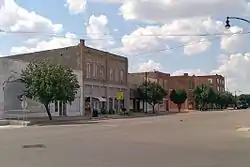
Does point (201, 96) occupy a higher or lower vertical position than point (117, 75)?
lower

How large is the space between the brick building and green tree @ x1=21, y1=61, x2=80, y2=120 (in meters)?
40.3

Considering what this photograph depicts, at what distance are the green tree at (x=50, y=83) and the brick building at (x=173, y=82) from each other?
40276 mm

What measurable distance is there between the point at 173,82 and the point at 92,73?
2881 inches

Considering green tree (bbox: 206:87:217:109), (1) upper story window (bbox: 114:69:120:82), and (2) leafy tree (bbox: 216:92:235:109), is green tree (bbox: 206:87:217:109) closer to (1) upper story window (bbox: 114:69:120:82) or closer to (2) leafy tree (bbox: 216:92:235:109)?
(2) leafy tree (bbox: 216:92:235:109)

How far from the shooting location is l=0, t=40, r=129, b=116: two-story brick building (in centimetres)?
7186

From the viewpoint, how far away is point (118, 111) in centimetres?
8275

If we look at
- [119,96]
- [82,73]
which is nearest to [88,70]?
[82,73]

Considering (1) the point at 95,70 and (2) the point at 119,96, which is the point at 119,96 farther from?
(1) the point at 95,70

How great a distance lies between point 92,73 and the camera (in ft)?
250

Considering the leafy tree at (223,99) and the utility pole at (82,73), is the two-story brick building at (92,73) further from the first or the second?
the leafy tree at (223,99)

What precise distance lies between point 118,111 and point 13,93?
2810 cm

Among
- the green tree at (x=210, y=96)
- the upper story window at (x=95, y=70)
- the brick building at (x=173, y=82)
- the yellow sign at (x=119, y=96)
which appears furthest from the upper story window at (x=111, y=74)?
the green tree at (x=210, y=96)

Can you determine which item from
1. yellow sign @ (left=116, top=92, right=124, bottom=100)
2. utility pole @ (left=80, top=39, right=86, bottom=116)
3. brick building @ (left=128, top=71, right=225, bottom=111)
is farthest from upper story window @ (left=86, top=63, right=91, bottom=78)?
brick building @ (left=128, top=71, right=225, bottom=111)

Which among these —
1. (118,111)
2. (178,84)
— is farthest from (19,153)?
(178,84)
